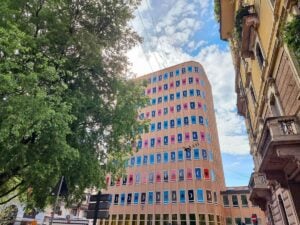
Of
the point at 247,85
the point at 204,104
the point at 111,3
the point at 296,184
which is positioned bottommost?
the point at 296,184


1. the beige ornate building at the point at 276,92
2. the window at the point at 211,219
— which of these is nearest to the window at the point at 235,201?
the window at the point at 211,219

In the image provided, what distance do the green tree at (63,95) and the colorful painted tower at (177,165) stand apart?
86.0 feet

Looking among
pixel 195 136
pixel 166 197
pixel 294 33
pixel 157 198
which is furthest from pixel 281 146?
pixel 157 198

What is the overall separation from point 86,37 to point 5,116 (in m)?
5.49

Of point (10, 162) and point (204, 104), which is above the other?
point (204, 104)

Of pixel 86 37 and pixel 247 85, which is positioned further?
pixel 247 85

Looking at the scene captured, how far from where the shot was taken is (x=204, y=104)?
149 ft

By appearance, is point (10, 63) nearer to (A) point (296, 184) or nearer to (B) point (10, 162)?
(B) point (10, 162)

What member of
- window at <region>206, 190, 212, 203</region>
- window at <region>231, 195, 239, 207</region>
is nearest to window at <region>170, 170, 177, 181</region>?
window at <region>206, 190, 212, 203</region>

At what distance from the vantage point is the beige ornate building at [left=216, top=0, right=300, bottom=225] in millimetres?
7566

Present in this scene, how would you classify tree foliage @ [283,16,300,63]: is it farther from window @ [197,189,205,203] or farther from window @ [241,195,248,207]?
window @ [241,195,248,207]

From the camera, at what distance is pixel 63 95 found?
32.5 ft

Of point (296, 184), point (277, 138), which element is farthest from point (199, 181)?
point (277, 138)

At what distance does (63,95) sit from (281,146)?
29.0ft
